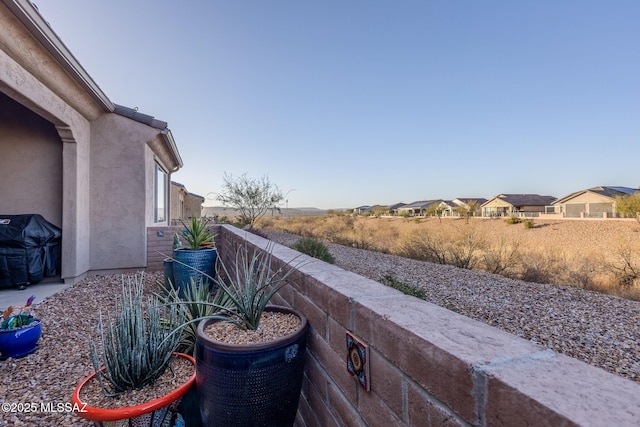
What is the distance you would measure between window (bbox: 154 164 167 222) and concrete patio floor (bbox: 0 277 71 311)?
8.96ft

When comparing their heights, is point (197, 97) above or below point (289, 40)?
below

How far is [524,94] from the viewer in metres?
13.3

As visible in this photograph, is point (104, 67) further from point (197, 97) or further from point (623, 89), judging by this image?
point (623, 89)

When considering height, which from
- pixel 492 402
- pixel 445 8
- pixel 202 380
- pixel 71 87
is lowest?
pixel 202 380

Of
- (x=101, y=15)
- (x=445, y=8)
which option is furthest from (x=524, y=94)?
(x=101, y=15)

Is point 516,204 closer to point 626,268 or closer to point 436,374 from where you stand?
point 626,268

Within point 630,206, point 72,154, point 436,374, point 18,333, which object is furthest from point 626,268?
point 630,206

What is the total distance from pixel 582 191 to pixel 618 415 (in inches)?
1729

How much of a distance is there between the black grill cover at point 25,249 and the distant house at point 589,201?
36.7 m

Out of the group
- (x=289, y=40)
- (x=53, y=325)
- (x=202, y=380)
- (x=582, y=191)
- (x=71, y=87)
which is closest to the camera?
(x=202, y=380)

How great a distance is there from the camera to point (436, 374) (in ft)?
2.93

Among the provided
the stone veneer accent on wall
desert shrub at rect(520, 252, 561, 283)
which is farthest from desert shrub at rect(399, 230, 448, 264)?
the stone veneer accent on wall

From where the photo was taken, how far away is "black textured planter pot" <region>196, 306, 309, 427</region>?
1.50 meters

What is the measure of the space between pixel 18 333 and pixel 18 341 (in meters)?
0.08
